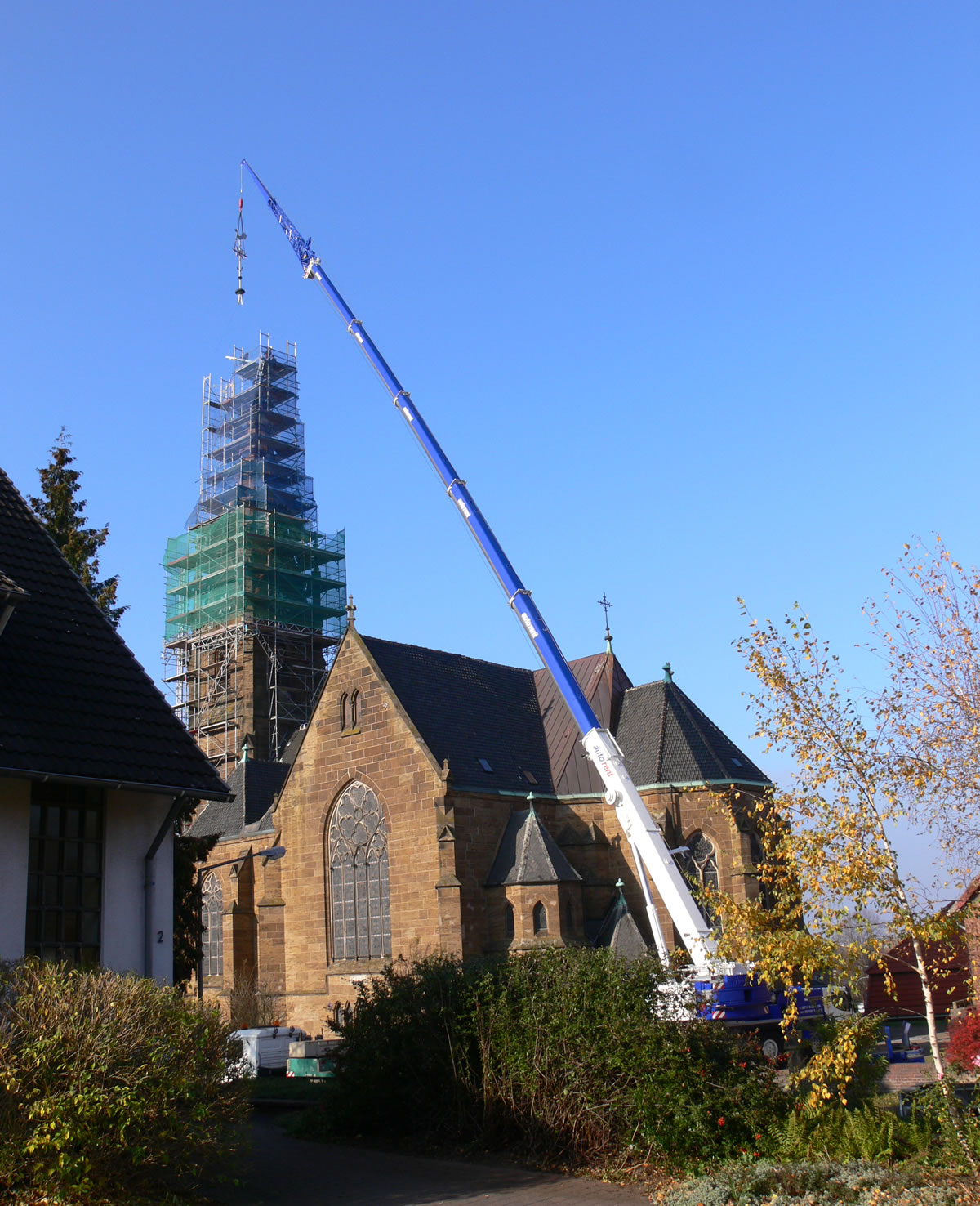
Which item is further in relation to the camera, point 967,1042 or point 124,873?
point 967,1042

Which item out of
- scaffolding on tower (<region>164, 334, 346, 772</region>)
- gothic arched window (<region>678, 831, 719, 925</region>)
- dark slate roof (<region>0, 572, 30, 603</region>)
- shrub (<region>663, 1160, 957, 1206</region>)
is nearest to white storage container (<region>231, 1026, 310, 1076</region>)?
gothic arched window (<region>678, 831, 719, 925</region>)

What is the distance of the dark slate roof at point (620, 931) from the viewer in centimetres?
2947

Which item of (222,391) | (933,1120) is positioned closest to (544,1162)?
(933,1120)

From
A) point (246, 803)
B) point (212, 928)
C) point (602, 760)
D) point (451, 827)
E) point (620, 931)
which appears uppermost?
point (246, 803)

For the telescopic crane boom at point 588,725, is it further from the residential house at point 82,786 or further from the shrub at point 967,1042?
the residential house at point 82,786

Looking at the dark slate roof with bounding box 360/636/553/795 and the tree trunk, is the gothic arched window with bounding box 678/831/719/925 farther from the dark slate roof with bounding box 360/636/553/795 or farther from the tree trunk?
the tree trunk

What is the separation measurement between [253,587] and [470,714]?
25.7 metres

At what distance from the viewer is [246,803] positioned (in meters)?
42.2

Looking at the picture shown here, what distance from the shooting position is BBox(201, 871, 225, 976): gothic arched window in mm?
38156

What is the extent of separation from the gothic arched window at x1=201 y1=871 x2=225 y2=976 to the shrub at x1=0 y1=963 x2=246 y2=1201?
2950 centimetres

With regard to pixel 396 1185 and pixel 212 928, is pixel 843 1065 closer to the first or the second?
pixel 396 1185

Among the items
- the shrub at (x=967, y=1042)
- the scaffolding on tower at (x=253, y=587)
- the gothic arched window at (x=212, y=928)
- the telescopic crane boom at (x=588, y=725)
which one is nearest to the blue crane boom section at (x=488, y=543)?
the telescopic crane boom at (x=588, y=725)

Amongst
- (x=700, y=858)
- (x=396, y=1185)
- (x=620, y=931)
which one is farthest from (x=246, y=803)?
(x=396, y=1185)

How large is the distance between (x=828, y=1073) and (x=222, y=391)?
61.7m
